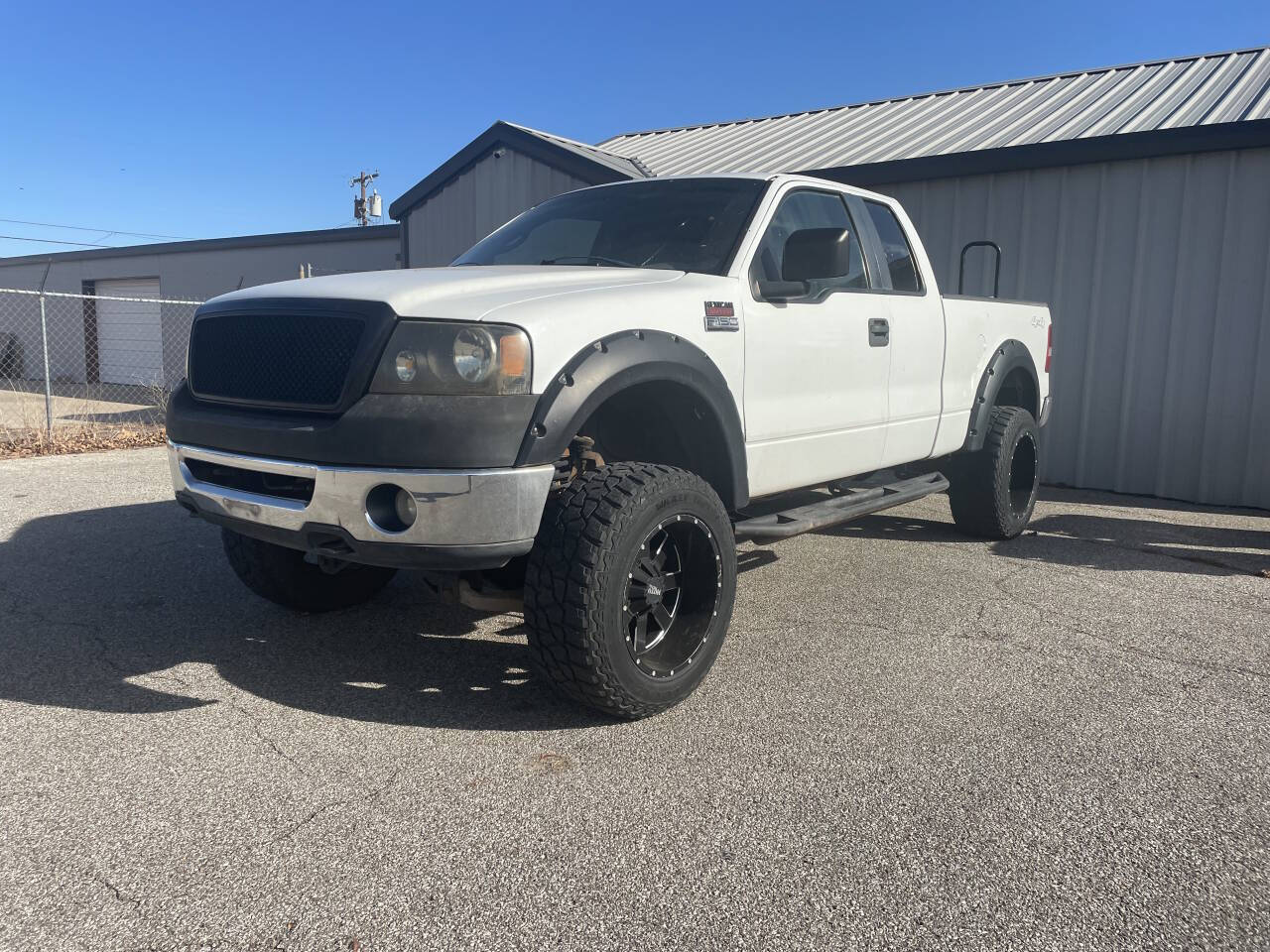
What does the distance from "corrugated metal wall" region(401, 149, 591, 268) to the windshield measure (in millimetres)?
7226

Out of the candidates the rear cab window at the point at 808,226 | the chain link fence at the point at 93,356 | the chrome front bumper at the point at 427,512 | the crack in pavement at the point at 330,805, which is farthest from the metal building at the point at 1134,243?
the chain link fence at the point at 93,356

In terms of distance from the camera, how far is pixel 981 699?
3.52 m

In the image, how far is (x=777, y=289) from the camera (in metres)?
3.83

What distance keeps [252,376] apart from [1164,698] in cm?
344

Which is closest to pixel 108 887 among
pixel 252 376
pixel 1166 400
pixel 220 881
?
pixel 220 881

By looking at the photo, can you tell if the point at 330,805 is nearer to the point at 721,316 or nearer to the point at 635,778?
the point at 635,778

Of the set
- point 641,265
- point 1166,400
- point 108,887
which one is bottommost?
point 108,887

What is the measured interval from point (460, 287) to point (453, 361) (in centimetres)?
A: 38

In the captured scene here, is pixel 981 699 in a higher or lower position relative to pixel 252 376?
lower

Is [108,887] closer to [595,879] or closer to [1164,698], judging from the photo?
[595,879]

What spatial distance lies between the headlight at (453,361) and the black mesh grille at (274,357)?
158 millimetres

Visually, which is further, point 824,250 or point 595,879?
point 824,250

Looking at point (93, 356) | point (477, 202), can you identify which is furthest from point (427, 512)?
point (93, 356)

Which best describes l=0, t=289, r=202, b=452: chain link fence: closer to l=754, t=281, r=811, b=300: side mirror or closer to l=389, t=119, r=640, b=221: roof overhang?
l=389, t=119, r=640, b=221: roof overhang
